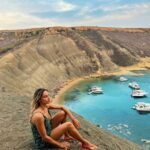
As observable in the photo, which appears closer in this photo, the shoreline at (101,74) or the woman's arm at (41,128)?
the woman's arm at (41,128)

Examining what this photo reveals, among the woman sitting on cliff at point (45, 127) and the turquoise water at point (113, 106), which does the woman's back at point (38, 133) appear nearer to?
the woman sitting on cliff at point (45, 127)

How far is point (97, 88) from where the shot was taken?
90688 millimetres

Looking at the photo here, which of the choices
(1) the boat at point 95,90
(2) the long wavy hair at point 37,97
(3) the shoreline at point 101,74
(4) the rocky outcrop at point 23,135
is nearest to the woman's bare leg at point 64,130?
(4) the rocky outcrop at point 23,135

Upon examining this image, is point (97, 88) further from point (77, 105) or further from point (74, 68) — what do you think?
point (74, 68)

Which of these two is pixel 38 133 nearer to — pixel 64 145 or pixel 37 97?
pixel 64 145

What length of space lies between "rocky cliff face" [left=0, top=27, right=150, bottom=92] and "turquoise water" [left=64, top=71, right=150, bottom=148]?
28.8 feet

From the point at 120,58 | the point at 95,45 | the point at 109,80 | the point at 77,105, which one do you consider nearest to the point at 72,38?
the point at 95,45

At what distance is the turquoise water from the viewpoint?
53.3 metres

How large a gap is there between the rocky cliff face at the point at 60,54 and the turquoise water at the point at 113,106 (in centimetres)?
878

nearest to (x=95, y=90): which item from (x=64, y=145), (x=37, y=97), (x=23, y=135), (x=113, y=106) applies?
(x=113, y=106)

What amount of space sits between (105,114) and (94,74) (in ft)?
169

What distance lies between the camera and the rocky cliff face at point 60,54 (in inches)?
3575

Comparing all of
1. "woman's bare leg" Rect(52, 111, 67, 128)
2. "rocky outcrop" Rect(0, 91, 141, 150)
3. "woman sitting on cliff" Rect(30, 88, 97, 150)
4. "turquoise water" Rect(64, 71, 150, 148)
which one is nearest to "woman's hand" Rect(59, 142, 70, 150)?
"woman sitting on cliff" Rect(30, 88, 97, 150)

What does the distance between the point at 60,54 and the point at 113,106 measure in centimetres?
5130
